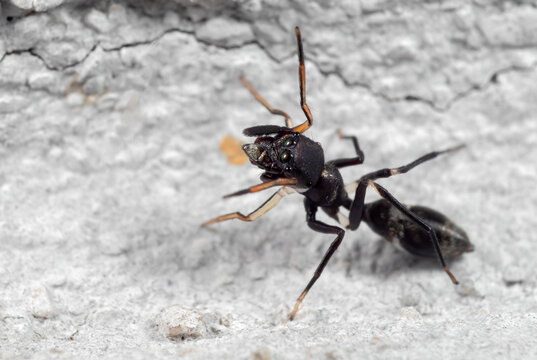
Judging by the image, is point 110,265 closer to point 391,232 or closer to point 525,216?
point 391,232

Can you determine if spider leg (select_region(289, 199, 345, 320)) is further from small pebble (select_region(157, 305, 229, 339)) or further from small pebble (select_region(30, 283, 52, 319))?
small pebble (select_region(30, 283, 52, 319))

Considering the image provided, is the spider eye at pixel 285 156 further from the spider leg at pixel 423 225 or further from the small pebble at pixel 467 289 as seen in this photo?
the small pebble at pixel 467 289

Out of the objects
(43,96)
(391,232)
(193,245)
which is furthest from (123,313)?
(391,232)

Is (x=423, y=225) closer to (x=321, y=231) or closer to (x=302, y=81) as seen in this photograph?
(x=321, y=231)

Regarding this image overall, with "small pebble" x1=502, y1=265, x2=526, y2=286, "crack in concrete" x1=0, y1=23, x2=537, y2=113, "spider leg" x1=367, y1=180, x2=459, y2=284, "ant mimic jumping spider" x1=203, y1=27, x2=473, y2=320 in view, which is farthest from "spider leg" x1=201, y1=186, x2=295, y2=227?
"small pebble" x1=502, y1=265, x2=526, y2=286

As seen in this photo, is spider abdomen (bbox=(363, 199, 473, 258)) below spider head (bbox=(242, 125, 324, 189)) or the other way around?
below

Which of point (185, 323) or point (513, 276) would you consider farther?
point (513, 276)

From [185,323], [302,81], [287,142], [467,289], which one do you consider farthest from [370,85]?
[185,323]
